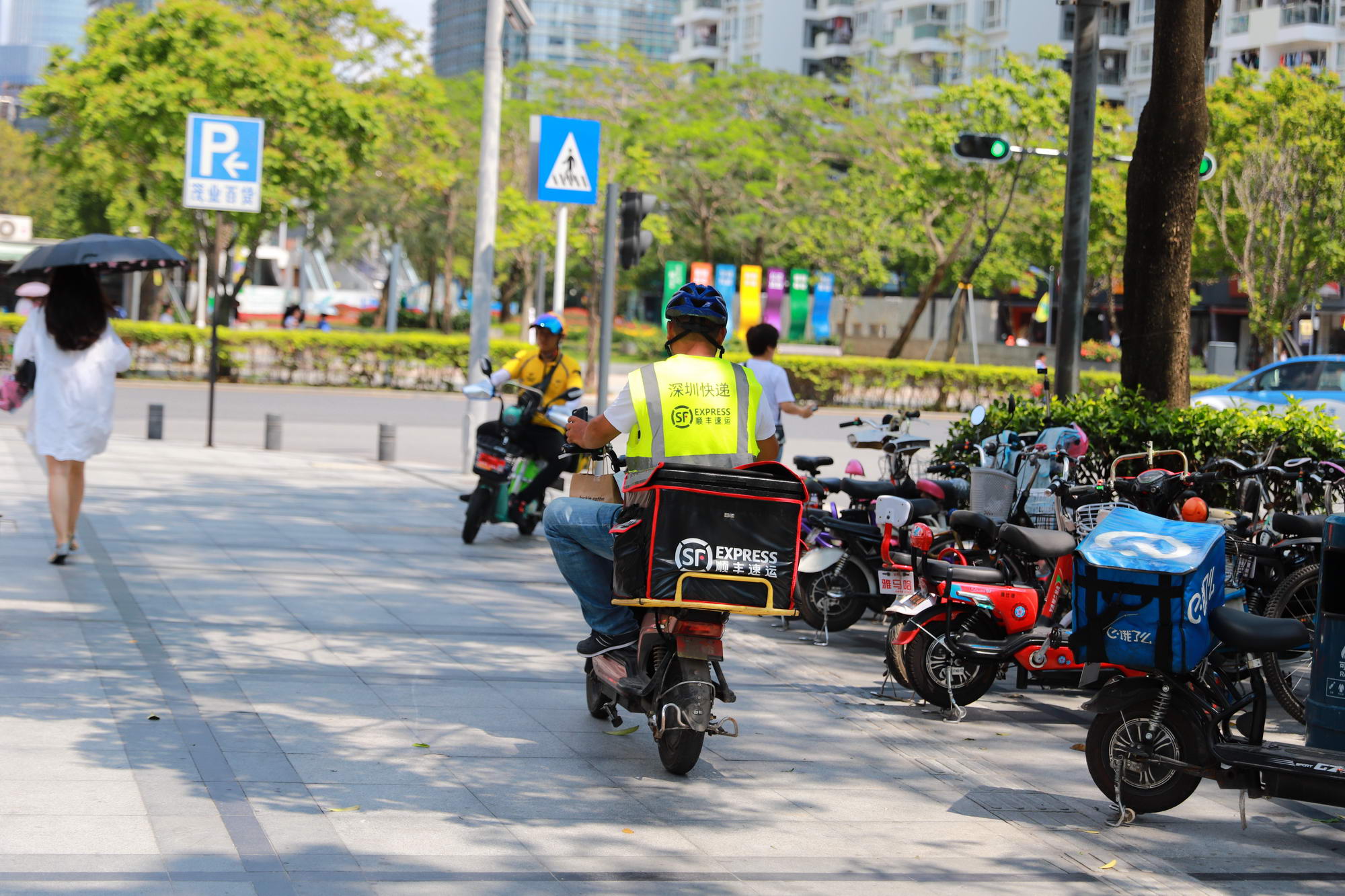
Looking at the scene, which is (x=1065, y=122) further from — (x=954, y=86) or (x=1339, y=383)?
(x=1339, y=383)

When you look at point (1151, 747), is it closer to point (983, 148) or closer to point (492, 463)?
point (492, 463)

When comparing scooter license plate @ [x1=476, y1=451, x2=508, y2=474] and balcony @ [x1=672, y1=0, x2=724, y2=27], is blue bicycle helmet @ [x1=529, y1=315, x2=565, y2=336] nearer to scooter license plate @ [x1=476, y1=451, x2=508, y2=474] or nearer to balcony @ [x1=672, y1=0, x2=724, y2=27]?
scooter license plate @ [x1=476, y1=451, x2=508, y2=474]

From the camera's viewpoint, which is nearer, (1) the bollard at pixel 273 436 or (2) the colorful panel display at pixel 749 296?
(1) the bollard at pixel 273 436

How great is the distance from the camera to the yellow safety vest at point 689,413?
5605 millimetres

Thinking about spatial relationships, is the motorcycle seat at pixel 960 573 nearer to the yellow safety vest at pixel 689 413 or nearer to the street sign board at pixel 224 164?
the yellow safety vest at pixel 689 413

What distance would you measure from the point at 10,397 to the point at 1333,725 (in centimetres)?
735

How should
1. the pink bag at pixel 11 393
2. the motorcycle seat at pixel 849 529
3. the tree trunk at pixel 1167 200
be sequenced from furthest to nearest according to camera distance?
the tree trunk at pixel 1167 200 < the pink bag at pixel 11 393 < the motorcycle seat at pixel 849 529

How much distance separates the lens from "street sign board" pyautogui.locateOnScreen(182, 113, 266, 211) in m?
16.7

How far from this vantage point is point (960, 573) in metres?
6.86

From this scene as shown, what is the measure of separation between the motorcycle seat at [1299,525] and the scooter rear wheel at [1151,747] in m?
2.07

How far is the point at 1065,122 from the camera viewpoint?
35656 millimetres

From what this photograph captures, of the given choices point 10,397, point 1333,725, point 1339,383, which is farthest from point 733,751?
point 1339,383

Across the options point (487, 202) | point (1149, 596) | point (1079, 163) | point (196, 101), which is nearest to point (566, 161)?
point (487, 202)

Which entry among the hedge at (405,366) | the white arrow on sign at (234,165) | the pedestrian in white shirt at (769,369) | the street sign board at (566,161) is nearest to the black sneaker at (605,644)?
the pedestrian in white shirt at (769,369)
